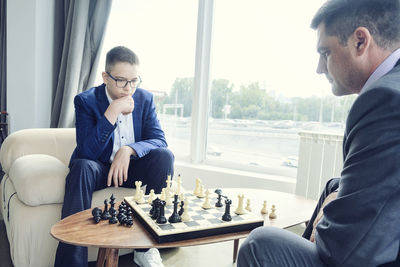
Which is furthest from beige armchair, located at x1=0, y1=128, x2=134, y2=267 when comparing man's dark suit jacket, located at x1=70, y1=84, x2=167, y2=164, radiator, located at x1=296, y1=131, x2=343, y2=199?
radiator, located at x1=296, y1=131, x2=343, y2=199

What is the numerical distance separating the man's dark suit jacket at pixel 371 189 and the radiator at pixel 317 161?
5.35ft

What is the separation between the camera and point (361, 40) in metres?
0.88

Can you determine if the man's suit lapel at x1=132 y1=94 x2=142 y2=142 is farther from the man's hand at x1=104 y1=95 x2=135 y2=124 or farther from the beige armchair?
the beige armchair

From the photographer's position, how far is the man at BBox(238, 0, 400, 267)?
2.10ft

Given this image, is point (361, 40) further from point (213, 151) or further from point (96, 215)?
point (213, 151)

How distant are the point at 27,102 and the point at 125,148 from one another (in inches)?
68.9

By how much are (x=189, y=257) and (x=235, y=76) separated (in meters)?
1.66

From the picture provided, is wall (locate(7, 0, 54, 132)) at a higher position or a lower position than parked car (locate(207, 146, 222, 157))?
higher

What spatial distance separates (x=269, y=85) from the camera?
8.91ft

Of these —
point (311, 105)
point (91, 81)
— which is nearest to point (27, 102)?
point (91, 81)

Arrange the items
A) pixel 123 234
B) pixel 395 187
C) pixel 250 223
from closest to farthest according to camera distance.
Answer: pixel 395 187 < pixel 123 234 < pixel 250 223

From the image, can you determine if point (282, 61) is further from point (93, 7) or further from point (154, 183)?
point (93, 7)

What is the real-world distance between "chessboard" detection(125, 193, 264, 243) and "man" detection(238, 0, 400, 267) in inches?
11.6

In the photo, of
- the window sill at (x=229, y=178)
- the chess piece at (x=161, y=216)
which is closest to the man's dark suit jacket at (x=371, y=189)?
the chess piece at (x=161, y=216)
